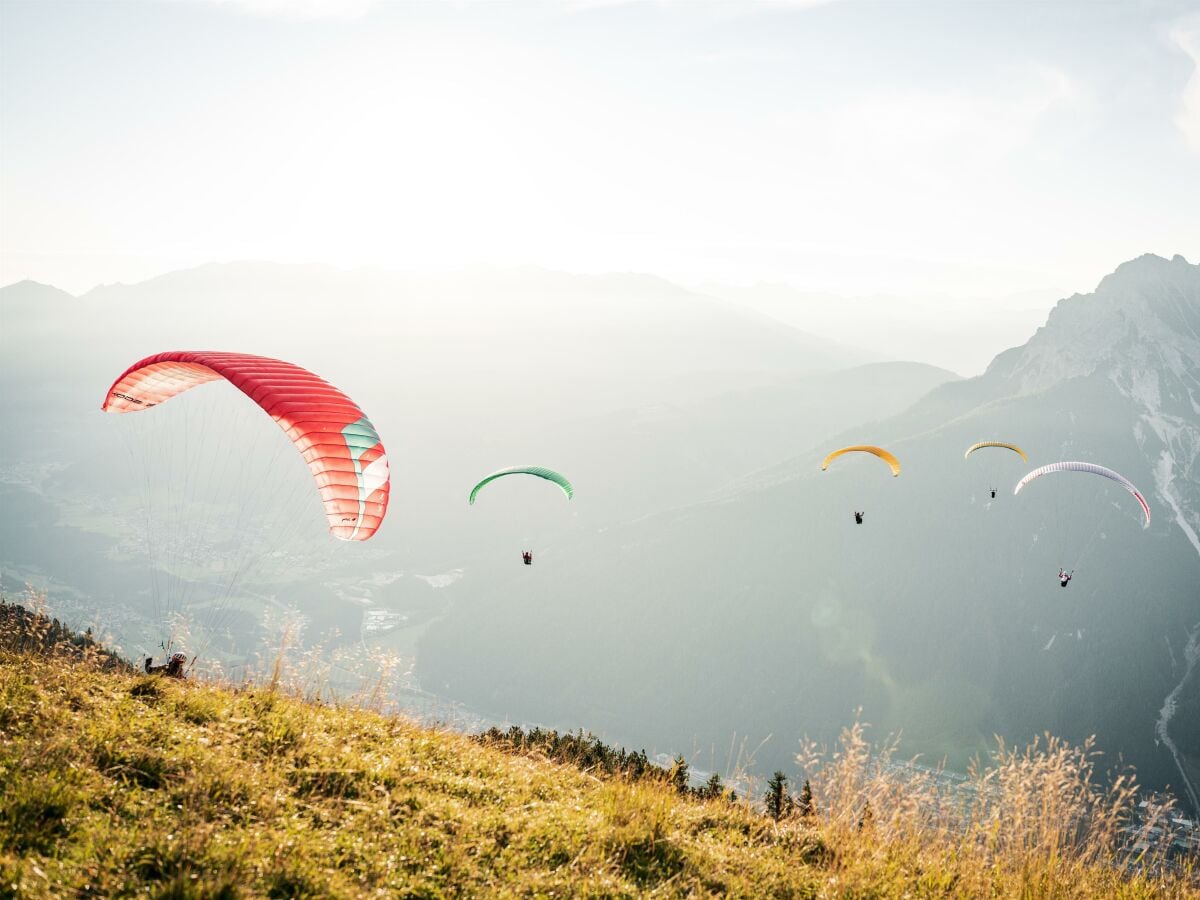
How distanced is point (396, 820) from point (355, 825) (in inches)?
17.0

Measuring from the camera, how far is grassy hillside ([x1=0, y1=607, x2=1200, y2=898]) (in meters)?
4.52

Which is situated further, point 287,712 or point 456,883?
point 287,712

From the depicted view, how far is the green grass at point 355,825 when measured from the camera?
176 inches

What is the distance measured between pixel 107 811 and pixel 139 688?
260 cm

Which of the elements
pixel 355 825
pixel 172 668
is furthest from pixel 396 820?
pixel 172 668

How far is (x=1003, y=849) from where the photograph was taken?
6570 millimetres

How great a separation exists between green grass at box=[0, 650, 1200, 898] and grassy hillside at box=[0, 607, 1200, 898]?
0.06ft

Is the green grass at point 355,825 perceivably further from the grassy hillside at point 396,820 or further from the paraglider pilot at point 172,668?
the paraglider pilot at point 172,668

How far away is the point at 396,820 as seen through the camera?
574cm

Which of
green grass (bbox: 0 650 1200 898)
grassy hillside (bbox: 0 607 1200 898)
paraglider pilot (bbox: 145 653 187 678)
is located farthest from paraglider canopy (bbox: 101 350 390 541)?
green grass (bbox: 0 650 1200 898)

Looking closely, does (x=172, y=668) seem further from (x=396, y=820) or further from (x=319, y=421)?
(x=396, y=820)

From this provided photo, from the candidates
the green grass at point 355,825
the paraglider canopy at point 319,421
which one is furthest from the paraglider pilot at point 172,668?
the paraglider canopy at point 319,421

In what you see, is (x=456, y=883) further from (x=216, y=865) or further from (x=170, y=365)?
(x=170, y=365)

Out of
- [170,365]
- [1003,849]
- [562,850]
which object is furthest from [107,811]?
[170,365]
